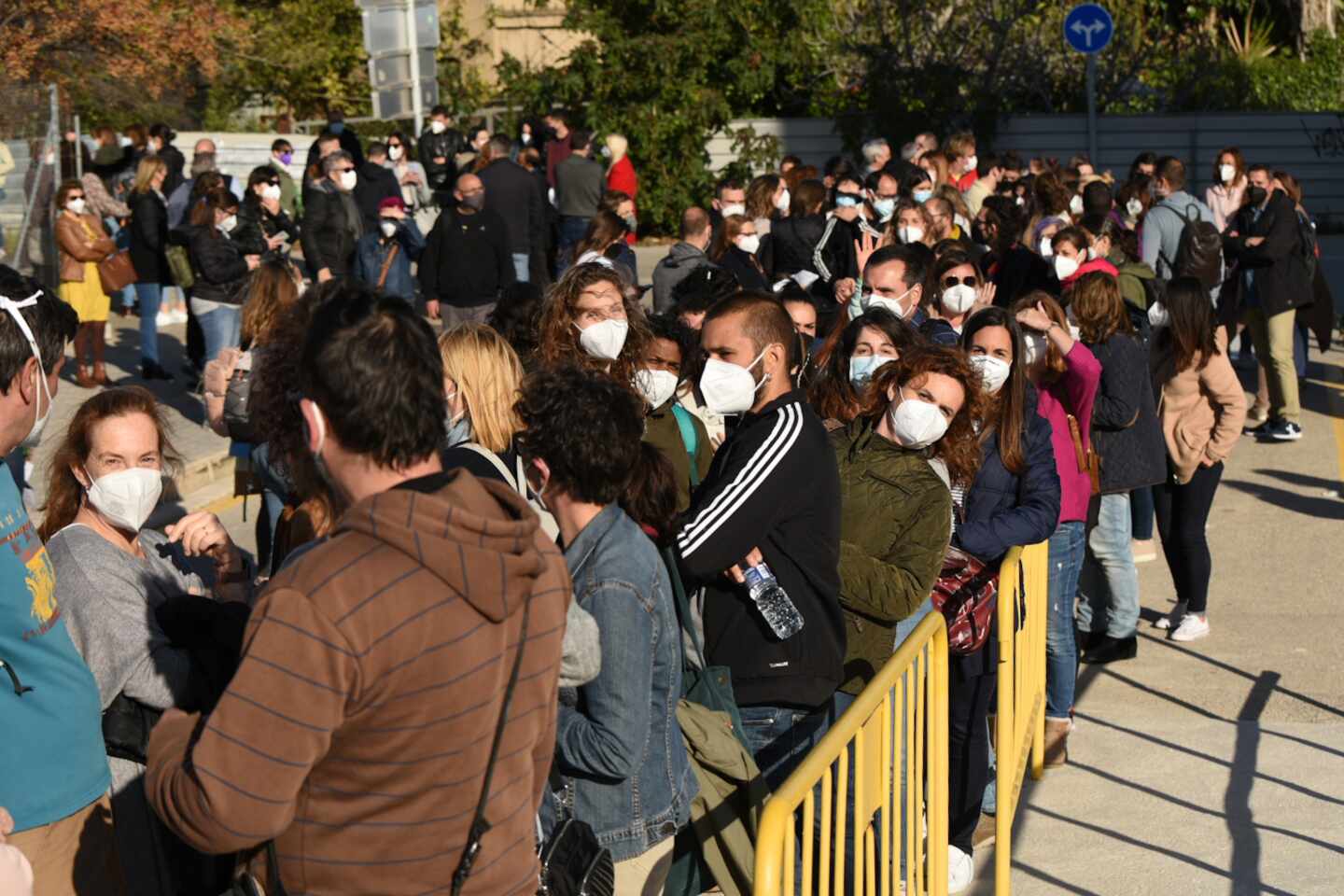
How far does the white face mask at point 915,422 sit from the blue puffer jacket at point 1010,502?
53cm

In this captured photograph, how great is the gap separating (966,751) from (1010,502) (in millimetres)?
868

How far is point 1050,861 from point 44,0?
19917 millimetres

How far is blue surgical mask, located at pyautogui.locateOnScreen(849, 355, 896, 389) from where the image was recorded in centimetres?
554

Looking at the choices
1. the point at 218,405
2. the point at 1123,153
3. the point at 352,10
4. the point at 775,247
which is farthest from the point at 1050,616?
the point at 352,10

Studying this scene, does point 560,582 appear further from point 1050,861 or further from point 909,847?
point 1050,861

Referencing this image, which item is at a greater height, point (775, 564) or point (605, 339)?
point (605, 339)

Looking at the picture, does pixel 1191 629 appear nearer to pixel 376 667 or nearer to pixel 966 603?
pixel 966 603

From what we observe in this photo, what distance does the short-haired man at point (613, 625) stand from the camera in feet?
11.4

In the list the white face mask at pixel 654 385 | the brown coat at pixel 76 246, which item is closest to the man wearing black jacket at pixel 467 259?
the brown coat at pixel 76 246

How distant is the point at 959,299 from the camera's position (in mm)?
7742

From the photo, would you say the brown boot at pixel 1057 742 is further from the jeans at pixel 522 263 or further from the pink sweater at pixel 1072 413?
the jeans at pixel 522 263

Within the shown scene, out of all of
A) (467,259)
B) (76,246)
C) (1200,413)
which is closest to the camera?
(1200,413)

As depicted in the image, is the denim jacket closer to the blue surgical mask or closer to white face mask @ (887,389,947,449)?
white face mask @ (887,389,947,449)

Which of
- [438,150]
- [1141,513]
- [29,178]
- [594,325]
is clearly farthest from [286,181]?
[594,325]
